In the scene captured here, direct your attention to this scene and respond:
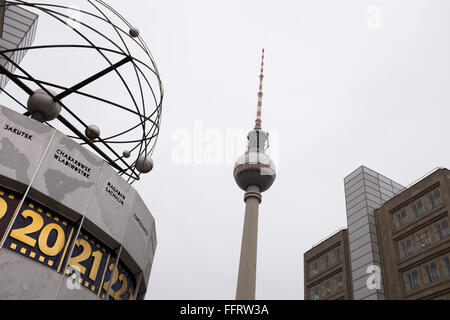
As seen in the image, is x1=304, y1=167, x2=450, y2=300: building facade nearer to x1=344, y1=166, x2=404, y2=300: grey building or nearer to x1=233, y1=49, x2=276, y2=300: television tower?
x1=344, y1=166, x2=404, y2=300: grey building

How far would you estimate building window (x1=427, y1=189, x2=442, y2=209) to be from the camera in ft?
143

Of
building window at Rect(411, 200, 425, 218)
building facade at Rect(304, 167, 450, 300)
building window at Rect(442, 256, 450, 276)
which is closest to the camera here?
building window at Rect(442, 256, 450, 276)

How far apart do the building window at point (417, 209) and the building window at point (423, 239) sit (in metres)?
2.10

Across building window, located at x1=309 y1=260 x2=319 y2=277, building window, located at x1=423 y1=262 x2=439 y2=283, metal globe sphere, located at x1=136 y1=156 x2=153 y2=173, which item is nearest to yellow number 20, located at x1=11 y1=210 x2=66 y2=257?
metal globe sphere, located at x1=136 y1=156 x2=153 y2=173

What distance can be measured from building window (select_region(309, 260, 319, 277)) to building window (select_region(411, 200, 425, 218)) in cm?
1778

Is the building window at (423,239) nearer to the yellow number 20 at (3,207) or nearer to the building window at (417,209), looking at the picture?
the building window at (417,209)

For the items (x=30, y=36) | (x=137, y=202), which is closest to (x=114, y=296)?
(x=137, y=202)

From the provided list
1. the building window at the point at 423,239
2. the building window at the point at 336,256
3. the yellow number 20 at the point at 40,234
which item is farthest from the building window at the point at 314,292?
the yellow number 20 at the point at 40,234

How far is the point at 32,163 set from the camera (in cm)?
1264

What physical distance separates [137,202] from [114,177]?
1.52 m

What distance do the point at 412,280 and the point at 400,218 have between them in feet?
24.9

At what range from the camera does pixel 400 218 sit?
48625mm

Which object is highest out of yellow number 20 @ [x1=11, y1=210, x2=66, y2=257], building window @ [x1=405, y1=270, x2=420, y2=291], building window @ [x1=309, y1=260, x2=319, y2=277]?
building window @ [x1=309, y1=260, x2=319, y2=277]

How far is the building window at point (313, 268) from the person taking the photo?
59625 mm
